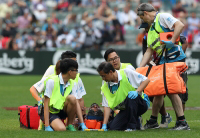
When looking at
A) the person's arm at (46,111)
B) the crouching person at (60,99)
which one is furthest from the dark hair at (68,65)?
the person's arm at (46,111)

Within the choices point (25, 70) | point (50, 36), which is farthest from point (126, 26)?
point (25, 70)

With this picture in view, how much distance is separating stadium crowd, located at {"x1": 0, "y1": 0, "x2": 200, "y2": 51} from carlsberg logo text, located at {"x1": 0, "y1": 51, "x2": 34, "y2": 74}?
1.03 m

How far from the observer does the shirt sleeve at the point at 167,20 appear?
7218 mm

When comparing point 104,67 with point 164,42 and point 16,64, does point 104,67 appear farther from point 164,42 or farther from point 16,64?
point 16,64

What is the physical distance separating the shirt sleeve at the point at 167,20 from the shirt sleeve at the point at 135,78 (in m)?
0.94

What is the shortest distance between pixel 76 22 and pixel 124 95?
56.6 feet

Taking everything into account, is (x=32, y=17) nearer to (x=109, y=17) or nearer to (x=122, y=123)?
(x=109, y=17)

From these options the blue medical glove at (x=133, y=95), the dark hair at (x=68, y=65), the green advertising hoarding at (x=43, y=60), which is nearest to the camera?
the blue medical glove at (x=133, y=95)

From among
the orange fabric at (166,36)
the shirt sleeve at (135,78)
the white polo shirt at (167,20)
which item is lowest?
the shirt sleeve at (135,78)

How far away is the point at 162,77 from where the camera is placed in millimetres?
7098

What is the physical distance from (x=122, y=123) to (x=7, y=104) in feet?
16.1

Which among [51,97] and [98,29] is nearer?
[51,97]

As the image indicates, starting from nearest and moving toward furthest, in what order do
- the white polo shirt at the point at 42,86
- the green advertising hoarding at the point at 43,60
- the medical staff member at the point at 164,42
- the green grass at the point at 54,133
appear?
the green grass at the point at 54,133, the medical staff member at the point at 164,42, the white polo shirt at the point at 42,86, the green advertising hoarding at the point at 43,60

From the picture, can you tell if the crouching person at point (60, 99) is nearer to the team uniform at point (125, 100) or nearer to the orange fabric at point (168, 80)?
the team uniform at point (125, 100)
